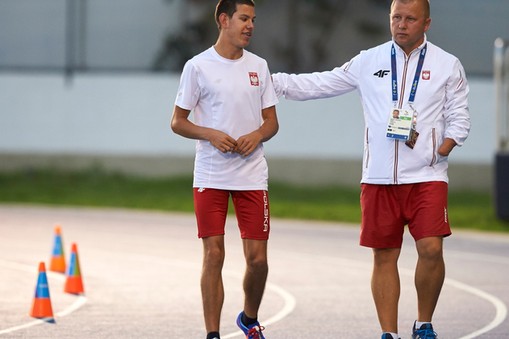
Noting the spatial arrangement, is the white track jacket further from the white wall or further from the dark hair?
the white wall

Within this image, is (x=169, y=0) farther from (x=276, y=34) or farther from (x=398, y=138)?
(x=398, y=138)

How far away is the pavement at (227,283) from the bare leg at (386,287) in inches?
52.9

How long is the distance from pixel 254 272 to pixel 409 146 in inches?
50.3

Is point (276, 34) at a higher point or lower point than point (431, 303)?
higher

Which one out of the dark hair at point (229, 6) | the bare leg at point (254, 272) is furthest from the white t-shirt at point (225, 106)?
the bare leg at point (254, 272)

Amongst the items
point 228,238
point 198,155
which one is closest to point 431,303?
point 198,155

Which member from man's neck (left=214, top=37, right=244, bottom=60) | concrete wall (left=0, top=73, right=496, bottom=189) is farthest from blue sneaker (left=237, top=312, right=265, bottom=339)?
concrete wall (left=0, top=73, right=496, bottom=189)

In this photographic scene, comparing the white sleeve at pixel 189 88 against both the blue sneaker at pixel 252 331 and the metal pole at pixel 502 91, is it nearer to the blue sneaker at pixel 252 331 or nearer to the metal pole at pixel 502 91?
the blue sneaker at pixel 252 331

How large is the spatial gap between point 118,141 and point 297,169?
4.18 metres

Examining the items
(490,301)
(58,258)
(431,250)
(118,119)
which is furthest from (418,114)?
(118,119)

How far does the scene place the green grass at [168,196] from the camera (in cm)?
2325

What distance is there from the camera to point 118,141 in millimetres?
31609

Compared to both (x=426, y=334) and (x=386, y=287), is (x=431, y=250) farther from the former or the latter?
(x=426, y=334)

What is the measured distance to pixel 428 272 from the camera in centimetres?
863
